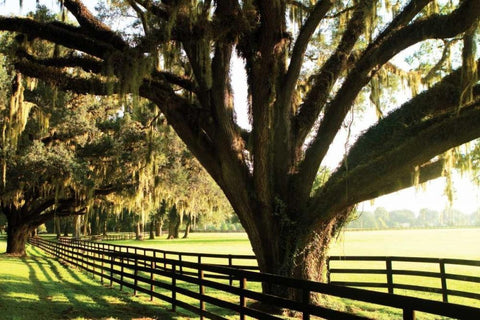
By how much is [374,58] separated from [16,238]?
23287 mm

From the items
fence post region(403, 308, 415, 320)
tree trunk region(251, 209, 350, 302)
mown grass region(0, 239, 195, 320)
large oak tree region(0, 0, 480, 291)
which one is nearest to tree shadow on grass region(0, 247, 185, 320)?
mown grass region(0, 239, 195, 320)

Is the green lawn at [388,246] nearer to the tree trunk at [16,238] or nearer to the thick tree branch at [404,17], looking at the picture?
the thick tree branch at [404,17]

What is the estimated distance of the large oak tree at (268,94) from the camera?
7.30 meters

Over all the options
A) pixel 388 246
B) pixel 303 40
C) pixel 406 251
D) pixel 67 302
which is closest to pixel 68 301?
pixel 67 302

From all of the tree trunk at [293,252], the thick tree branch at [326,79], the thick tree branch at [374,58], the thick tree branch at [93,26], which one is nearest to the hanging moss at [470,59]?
the thick tree branch at [374,58]

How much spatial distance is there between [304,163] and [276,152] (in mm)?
650

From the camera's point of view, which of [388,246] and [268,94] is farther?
[388,246]

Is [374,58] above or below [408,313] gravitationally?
above

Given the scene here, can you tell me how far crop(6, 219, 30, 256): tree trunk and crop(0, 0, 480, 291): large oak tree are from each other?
1829 cm

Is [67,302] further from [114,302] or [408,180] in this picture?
[408,180]

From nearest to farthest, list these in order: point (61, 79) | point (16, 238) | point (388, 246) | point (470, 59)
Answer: point (470, 59), point (61, 79), point (16, 238), point (388, 246)

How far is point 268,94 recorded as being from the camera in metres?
7.94

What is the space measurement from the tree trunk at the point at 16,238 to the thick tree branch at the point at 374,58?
838 inches

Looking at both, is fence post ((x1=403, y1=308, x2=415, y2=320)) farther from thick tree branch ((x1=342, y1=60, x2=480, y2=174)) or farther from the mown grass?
the mown grass
